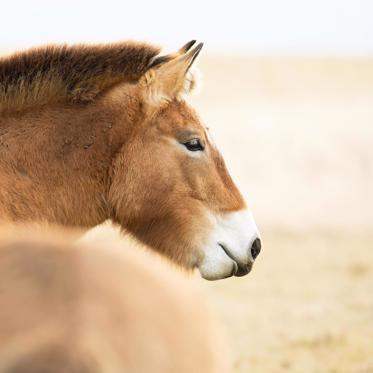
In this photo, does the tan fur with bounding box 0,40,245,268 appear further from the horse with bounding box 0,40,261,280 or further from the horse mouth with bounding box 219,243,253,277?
the horse mouth with bounding box 219,243,253,277

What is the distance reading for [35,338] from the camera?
1527 millimetres

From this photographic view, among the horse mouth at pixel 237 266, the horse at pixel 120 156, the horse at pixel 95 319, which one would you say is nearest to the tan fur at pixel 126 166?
the horse at pixel 120 156

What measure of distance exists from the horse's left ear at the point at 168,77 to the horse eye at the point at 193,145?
30cm

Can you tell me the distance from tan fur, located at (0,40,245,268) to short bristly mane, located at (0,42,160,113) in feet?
0.14

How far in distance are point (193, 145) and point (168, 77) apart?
1.47ft

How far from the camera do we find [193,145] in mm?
5184

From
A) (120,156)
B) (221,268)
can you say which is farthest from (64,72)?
(221,268)

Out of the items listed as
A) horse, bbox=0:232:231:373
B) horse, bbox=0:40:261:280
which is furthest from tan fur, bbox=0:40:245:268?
horse, bbox=0:232:231:373

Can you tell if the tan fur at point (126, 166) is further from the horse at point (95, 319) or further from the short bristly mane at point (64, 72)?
the horse at point (95, 319)

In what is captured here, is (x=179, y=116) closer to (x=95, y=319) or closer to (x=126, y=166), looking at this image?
(x=126, y=166)

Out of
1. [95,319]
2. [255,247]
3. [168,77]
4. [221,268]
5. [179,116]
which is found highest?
[95,319]

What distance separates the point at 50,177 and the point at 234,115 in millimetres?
38534

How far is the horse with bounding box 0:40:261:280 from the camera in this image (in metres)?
4.99

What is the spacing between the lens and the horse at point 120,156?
196 inches
